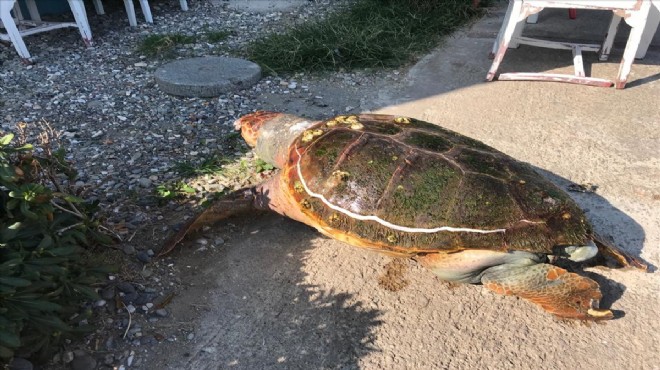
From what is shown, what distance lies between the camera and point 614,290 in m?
2.43

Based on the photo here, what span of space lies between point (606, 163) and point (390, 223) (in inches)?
78.7

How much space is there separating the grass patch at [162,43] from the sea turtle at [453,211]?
3399mm

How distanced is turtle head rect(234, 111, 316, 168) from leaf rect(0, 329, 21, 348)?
1.58 meters

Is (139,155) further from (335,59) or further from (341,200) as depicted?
(335,59)

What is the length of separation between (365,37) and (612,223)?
332cm

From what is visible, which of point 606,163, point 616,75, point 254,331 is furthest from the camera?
point 616,75

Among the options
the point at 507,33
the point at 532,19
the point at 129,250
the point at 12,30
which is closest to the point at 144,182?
the point at 129,250

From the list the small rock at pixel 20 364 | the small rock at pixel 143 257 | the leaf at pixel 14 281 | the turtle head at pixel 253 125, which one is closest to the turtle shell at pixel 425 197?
the turtle head at pixel 253 125

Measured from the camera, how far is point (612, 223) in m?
2.81

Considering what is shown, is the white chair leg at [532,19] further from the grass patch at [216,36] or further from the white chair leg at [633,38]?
the grass patch at [216,36]

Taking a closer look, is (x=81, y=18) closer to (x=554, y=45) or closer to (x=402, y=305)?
(x=402, y=305)

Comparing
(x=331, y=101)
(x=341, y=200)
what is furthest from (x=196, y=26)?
(x=341, y=200)

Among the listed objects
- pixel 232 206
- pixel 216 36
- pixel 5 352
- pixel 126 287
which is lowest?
pixel 126 287

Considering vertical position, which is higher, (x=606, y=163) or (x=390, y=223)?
(x=390, y=223)
